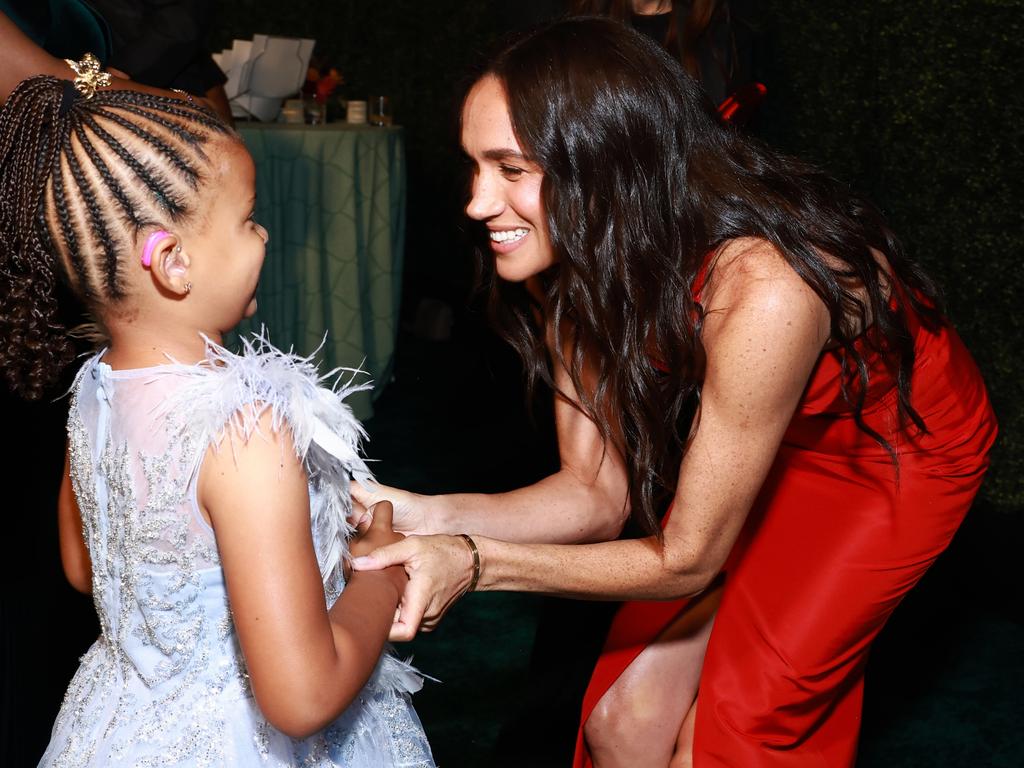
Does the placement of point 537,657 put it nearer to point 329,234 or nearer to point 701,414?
point 701,414

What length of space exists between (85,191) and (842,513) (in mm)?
1206

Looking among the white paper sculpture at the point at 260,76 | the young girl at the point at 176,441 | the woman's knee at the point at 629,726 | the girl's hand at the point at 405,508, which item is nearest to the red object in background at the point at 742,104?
the girl's hand at the point at 405,508

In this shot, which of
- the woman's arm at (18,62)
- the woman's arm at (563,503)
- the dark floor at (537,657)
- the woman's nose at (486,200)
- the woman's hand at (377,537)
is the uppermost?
the woman's arm at (18,62)

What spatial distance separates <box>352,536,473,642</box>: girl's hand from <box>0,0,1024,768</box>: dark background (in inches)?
21.8

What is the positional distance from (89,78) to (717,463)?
0.92 m

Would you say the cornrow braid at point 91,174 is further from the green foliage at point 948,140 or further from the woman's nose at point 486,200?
the green foliage at point 948,140

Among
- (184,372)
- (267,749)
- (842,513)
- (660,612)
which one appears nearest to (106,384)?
(184,372)

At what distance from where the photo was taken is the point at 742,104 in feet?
7.47

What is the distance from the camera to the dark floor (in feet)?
5.51

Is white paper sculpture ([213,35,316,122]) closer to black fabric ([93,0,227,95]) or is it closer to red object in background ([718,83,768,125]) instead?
black fabric ([93,0,227,95])

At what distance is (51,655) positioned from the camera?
1755 mm

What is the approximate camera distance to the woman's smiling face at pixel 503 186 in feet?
4.84

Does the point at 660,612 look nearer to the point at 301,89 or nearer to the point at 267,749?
the point at 267,749

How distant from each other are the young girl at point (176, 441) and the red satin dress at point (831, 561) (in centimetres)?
67
